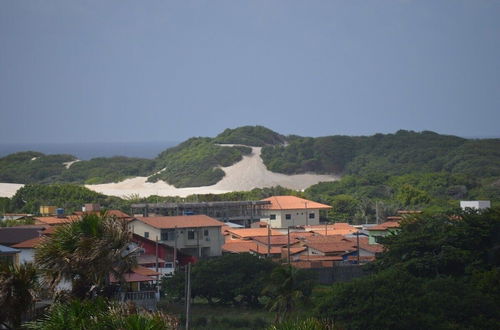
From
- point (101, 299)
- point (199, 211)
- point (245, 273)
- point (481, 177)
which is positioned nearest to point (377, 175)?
point (481, 177)

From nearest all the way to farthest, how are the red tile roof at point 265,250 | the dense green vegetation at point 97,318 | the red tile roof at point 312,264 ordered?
the dense green vegetation at point 97,318 < the red tile roof at point 312,264 < the red tile roof at point 265,250

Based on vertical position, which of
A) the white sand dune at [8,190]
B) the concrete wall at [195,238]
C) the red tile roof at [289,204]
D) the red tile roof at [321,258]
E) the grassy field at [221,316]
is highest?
the white sand dune at [8,190]

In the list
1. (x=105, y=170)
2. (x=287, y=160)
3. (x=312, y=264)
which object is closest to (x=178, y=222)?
(x=312, y=264)

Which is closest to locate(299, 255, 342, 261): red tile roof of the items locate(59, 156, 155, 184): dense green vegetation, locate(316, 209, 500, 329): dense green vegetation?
locate(316, 209, 500, 329): dense green vegetation

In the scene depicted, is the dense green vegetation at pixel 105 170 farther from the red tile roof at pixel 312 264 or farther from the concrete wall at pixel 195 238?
the red tile roof at pixel 312 264

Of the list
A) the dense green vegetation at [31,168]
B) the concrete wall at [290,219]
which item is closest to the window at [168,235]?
the concrete wall at [290,219]

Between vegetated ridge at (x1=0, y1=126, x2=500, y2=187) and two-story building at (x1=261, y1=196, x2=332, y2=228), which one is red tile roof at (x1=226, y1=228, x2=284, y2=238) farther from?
vegetated ridge at (x1=0, y1=126, x2=500, y2=187)

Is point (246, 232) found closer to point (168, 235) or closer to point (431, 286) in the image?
point (168, 235)

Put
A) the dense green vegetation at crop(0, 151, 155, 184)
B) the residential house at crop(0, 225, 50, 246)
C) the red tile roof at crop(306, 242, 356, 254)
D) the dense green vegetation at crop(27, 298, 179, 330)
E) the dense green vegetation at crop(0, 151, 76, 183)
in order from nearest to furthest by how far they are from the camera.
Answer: the dense green vegetation at crop(27, 298, 179, 330), the residential house at crop(0, 225, 50, 246), the red tile roof at crop(306, 242, 356, 254), the dense green vegetation at crop(0, 151, 155, 184), the dense green vegetation at crop(0, 151, 76, 183)
